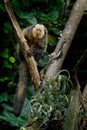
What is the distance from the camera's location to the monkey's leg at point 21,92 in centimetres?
370

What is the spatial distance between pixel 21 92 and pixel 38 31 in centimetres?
59

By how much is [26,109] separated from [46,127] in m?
0.88

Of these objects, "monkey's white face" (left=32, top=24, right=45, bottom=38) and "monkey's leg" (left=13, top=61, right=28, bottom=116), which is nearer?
"monkey's leg" (left=13, top=61, right=28, bottom=116)

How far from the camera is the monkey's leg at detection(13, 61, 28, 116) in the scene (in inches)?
146

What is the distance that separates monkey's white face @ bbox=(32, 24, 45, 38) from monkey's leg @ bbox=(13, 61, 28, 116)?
30 centimetres

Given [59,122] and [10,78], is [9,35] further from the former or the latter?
[59,122]

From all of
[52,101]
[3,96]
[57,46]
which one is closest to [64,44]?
[57,46]

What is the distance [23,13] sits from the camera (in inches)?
165

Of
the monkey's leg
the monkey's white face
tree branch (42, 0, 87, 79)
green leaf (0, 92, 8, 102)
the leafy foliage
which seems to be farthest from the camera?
green leaf (0, 92, 8, 102)

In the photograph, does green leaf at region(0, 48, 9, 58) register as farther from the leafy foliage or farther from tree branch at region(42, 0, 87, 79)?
the leafy foliage

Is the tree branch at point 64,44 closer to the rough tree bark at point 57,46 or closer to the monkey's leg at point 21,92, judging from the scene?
the rough tree bark at point 57,46

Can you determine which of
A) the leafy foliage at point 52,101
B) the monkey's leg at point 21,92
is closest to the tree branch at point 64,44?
the leafy foliage at point 52,101

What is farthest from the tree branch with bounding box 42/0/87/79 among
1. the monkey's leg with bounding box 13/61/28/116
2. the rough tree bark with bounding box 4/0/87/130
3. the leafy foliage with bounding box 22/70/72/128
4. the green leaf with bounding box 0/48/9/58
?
the green leaf with bounding box 0/48/9/58

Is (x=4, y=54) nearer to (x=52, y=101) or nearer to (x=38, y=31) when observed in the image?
(x=38, y=31)
